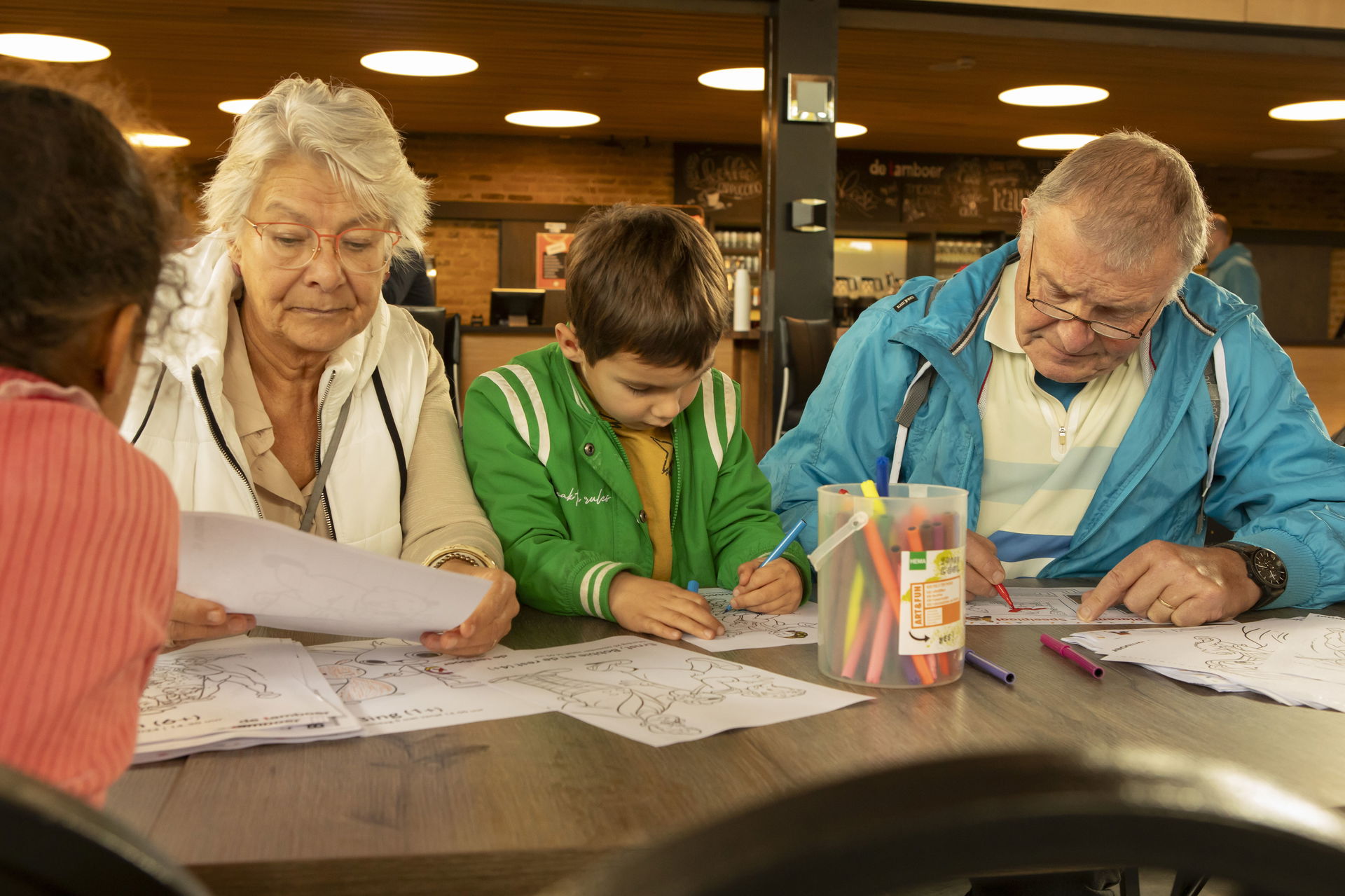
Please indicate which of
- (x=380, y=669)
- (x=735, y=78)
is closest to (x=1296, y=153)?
(x=735, y=78)

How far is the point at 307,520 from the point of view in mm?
1515

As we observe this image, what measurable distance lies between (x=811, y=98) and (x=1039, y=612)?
3.80 m

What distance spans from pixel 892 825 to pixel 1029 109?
871 centimetres

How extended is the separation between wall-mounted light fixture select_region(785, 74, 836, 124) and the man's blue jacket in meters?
3.19

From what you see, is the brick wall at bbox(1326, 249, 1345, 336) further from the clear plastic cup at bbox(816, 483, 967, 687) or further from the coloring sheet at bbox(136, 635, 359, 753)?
the coloring sheet at bbox(136, 635, 359, 753)

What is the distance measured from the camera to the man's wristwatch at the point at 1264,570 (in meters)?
1.38

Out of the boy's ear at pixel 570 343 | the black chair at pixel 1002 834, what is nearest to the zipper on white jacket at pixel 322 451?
the boy's ear at pixel 570 343

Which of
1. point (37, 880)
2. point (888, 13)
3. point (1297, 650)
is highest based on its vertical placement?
point (888, 13)

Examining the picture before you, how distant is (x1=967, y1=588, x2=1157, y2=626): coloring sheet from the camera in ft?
4.22

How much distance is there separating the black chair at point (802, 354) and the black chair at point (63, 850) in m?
4.43

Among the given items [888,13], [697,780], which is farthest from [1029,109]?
[697,780]

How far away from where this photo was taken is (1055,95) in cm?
732

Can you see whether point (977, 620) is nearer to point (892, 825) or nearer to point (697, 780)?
point (697, 780)

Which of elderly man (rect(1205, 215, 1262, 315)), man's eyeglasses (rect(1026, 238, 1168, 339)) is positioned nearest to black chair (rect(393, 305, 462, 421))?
man's eyeglasses (rect(1026, 238, 1168, 339))
